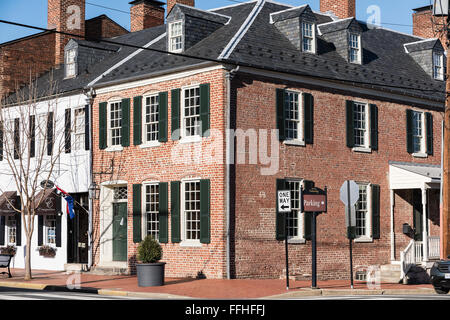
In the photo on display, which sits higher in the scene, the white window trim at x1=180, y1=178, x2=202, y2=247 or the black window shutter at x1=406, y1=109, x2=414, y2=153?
the black window shutter at x1=406, y1=109, x2=414, y2=153

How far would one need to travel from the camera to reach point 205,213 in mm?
23938

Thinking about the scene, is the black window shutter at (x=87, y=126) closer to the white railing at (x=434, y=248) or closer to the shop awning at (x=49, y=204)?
the shop awning at (x=49, y=204)

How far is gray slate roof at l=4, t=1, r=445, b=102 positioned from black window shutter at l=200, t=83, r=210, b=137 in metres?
0.89

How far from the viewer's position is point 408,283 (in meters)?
26.4

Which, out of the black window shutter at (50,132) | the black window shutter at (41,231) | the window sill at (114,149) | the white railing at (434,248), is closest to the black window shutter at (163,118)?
the window sill at (114,149)

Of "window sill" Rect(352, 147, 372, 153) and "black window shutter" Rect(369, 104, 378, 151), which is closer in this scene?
"window sill" Rect(352, 147, 372, 153)

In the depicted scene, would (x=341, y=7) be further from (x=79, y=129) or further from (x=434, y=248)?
(x=79, y=129)

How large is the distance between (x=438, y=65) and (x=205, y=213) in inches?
552

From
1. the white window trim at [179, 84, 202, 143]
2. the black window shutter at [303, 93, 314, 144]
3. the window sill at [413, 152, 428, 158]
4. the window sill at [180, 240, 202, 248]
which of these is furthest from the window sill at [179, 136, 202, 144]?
the window sill at [413, 152, 428, 158]

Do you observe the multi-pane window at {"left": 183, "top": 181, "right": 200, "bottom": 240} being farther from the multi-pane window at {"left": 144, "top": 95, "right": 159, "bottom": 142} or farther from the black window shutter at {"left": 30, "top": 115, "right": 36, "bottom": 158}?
the black window shutter at {"left": 30, "top": 115, "right": 36, "bottom": 158}

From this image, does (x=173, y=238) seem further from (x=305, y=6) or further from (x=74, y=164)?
(x=305, y=6)

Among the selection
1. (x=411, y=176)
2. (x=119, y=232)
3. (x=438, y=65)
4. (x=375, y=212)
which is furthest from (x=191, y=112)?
(x=438, y=65)

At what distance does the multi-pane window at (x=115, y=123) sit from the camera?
27.4 meters

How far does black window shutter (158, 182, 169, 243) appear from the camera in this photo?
82.9ft
